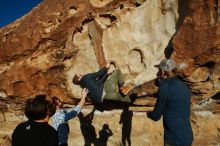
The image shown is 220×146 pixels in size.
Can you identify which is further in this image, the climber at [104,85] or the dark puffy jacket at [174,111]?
the climber at [104,85]

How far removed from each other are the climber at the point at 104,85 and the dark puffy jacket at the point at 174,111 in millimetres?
1983

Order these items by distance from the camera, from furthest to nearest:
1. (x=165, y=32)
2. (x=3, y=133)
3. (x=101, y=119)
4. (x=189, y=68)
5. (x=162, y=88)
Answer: (x=3, y=133)
(x=101, y=119)
(x=165, y=32)
(x=189, y=68)
(x=162, y=88)

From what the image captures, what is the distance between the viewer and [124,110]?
8.27 meters

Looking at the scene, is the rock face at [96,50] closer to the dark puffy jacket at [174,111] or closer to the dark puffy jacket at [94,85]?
the dark puffy jacket at [94,85]

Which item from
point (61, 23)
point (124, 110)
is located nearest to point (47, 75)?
point (61, 23)

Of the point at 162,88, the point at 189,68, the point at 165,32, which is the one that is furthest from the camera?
the point at 165,32

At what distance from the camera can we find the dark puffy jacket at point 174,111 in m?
5.04

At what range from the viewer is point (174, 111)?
507 cm

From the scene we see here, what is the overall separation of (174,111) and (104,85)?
7.72 ft

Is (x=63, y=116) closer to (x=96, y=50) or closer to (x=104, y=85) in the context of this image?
(x=104, y=85)

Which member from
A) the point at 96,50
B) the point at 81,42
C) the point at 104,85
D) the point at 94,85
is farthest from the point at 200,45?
the point at 81,42

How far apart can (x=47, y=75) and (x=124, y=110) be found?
1.70 metres

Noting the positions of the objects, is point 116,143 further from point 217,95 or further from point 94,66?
point 217,95

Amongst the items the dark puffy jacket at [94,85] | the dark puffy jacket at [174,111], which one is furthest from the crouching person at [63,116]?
the dark puffy jacket at [174,111]
